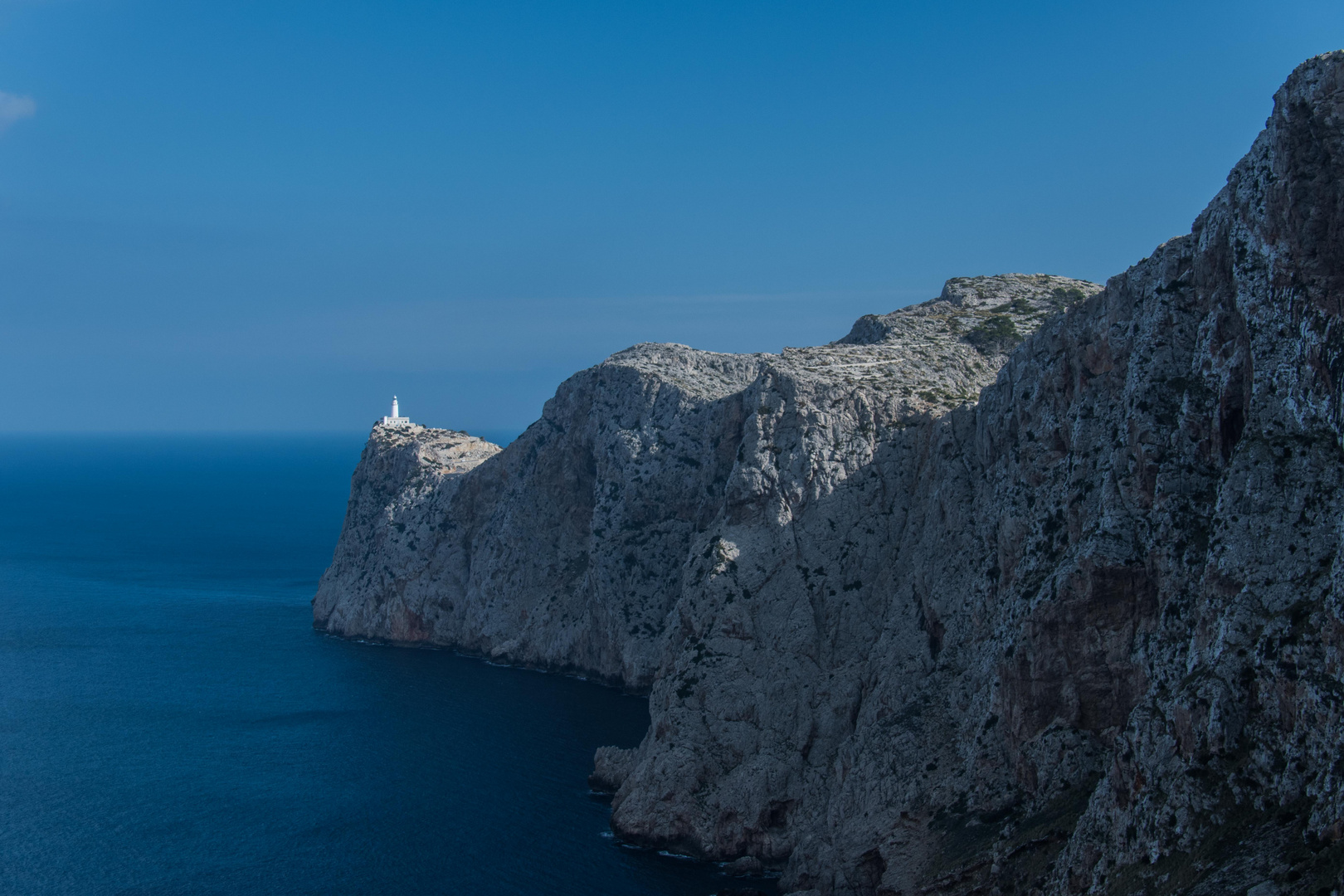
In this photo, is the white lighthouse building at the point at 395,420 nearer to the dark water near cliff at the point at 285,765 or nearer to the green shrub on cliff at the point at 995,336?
the dark water near cliff at the point at 285,765

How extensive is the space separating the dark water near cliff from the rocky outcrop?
5.82 meters

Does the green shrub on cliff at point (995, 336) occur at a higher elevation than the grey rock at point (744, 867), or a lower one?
higher

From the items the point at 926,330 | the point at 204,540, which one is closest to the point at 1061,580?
the point at 926,330

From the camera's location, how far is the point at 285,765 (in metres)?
82.2

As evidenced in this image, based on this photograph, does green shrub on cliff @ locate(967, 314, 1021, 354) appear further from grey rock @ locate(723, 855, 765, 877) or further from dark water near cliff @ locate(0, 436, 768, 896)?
grey rock @ locate(723, 855, 765, 877)

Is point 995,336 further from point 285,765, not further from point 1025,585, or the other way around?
point 285,765

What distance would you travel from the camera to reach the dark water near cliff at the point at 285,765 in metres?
64.7

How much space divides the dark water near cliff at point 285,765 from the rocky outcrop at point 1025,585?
5.82m

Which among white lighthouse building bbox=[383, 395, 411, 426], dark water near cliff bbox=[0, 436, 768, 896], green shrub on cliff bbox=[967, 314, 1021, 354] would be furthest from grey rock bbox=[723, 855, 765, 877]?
white lighthouse building bbox=[383, 395, 411, 426]

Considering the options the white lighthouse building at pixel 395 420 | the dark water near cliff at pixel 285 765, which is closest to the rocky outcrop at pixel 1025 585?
the dark water near cliff at pixel 285 765

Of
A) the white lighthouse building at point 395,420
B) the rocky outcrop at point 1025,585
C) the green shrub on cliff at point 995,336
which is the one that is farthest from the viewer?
the white lighthouse building at point 395,420

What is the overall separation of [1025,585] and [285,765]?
52.7m

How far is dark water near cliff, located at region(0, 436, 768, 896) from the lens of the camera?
6469 cm

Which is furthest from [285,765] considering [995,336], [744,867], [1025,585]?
[995,336]
